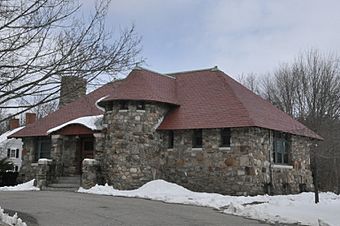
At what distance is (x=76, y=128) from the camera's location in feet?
83.4

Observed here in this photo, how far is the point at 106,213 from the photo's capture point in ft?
46.2

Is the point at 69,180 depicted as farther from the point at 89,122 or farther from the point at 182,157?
the point at 182,157

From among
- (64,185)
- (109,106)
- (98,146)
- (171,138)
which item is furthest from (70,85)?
(64,185)

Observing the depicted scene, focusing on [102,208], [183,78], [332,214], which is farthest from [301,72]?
[102,208]

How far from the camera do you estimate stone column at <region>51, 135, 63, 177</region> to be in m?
25.9

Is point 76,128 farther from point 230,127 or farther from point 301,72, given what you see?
point 301,72

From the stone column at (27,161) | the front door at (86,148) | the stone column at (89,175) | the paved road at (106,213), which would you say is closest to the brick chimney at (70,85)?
the paved road at (106,213)

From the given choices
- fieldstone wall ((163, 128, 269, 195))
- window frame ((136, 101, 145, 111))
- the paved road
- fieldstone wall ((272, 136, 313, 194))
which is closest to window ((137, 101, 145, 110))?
window frame ((136, 101, 145, 111))

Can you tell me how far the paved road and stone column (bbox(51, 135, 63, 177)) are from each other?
7828mm

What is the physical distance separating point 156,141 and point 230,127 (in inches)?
153

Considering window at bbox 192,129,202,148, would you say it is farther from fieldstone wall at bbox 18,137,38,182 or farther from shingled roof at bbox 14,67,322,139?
fieldstone wall at bbox 18,137,38,182

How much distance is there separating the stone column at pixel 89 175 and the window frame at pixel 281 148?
8.94m

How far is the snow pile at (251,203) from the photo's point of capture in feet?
49.5

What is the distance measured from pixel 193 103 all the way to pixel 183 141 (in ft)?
7.78
